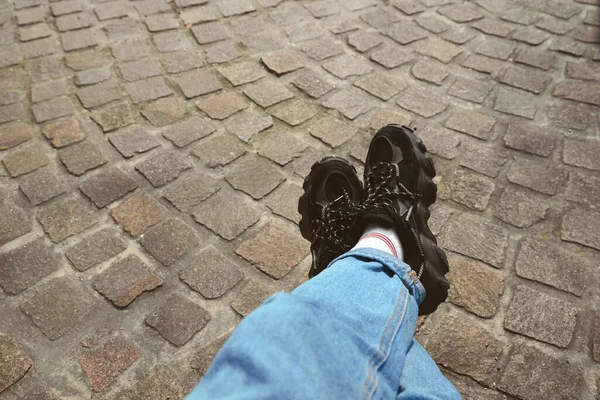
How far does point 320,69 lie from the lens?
11.0 feet

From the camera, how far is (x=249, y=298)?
2172 mm

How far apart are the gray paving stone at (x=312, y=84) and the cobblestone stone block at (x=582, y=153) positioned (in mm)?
1447

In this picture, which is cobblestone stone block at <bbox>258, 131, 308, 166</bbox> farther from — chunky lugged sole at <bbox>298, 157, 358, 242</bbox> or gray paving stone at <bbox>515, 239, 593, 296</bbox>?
gray paving stone at <bbox>515, 239, 593, 296</bbox>

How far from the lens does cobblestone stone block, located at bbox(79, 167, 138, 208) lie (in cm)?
255

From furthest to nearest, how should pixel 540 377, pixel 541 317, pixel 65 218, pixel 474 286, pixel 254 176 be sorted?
pixel 254 176 < pixel 65 218 < pixel 474 286 < pixel 541 317 < pixel 540 377

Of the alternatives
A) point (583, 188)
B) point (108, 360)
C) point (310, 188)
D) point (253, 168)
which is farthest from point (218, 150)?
point (583, 188)

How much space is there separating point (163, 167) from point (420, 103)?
162 centimetres

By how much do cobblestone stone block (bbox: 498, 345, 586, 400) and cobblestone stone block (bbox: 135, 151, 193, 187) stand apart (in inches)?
72.6

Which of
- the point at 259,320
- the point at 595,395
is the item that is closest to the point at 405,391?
the point at 259,320

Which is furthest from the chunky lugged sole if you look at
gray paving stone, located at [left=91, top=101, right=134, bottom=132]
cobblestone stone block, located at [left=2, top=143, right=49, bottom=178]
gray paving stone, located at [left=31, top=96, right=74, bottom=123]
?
gray paving stone, located at [left=31, top=96, right=74, bottom=123]

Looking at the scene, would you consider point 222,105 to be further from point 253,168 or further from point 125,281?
point 125,281

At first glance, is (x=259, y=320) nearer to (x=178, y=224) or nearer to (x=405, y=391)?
(x=405, y=391)

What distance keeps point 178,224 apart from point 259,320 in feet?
4.30

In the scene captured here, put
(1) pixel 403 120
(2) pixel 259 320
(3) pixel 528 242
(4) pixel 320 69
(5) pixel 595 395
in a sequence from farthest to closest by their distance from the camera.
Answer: (4) pixel 320 69
(1) pixel 403 120
(3) pixel 528 242
(5) pixel 595 395
(2) pixel 259 320
